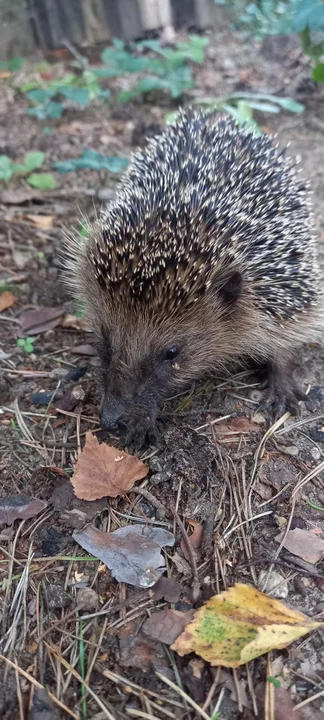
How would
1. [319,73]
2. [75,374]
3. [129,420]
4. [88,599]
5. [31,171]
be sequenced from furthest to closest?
[31,171]
[319,73]
[75,374]
[129,420]
[88,599]

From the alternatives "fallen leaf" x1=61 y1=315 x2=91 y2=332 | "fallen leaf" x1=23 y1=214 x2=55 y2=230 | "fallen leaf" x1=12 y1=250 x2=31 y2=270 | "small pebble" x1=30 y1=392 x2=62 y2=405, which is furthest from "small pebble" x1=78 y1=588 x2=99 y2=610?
"fallen leaf" x1=23 y1=214 x2=55 y2=230

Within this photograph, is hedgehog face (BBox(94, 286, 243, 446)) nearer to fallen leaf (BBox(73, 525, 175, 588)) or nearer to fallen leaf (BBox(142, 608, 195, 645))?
fallen leaf (BBox(73, 525, 175, 588))

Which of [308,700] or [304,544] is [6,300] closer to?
[304,544]

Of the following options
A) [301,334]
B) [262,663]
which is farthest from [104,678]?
[301,334]

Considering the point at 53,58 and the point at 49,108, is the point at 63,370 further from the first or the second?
the point at 53,58

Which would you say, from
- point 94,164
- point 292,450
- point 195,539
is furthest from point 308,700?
point 94,164

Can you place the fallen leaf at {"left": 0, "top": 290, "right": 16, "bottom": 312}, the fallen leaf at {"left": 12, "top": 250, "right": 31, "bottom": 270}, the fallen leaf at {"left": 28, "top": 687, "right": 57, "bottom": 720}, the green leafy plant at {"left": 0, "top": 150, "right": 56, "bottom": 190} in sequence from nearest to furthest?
the fallen leaf at {"left": 28, "top": 687, "right": 57, "bottom": 720} → the fallen leaf at {"left": 0, "top": 290, "right": 16, "bottom": 312} → the fallen leaf at {"left": 12, "top": 250, "right": 31, "bottom": 270} → the green leafy plant at {"left": 0, "top": 150, "right": 56, "bottom": 190}

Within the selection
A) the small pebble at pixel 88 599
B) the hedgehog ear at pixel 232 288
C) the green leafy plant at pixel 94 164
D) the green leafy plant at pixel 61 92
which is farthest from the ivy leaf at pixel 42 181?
the small pebble at pixel 88 599
